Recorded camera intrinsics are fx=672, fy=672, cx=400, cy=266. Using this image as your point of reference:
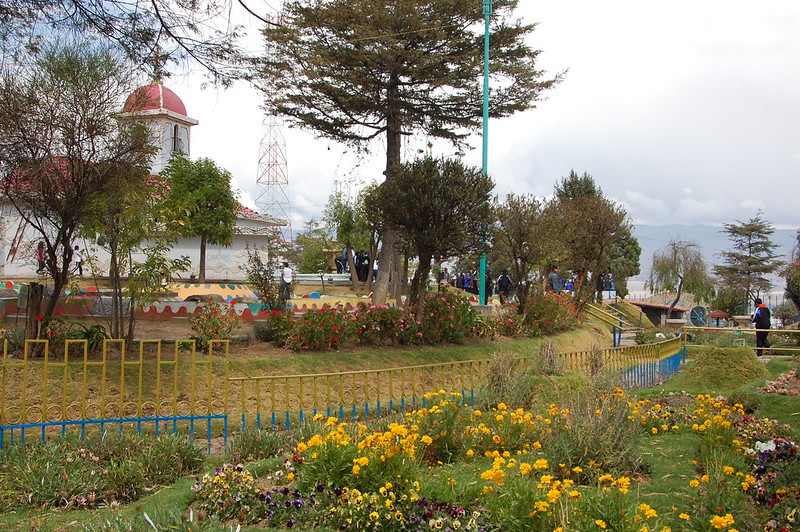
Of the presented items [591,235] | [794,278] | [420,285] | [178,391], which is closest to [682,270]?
[794,278]

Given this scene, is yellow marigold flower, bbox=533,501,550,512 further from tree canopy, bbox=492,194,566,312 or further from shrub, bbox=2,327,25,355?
tree canopy, bbox=492,194,566,312

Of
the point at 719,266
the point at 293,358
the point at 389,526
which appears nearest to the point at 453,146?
the point at 293,358

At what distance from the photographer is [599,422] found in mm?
5500

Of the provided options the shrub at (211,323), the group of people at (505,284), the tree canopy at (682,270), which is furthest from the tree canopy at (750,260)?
the shrub at (211,323)

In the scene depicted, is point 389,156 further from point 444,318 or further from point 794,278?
point 794,278

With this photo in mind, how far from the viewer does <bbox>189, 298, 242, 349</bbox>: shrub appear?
10664 millimetres

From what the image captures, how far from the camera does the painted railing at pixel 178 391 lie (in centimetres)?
662

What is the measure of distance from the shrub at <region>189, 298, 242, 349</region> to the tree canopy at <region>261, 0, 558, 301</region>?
7.78 metres

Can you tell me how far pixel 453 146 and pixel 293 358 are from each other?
44.9 feet

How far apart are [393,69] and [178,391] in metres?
13.1

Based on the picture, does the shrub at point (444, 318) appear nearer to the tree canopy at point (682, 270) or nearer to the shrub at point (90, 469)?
the shrub at point (90, 469)

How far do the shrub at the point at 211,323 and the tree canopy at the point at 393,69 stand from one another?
7.78m

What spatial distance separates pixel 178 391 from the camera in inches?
344

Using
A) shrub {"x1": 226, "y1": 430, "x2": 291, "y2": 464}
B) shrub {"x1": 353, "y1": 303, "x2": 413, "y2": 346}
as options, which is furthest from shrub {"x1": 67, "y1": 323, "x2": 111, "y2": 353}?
shrub {"x1": 353, "y1": 303, "x2": 413, "y2": 346}
